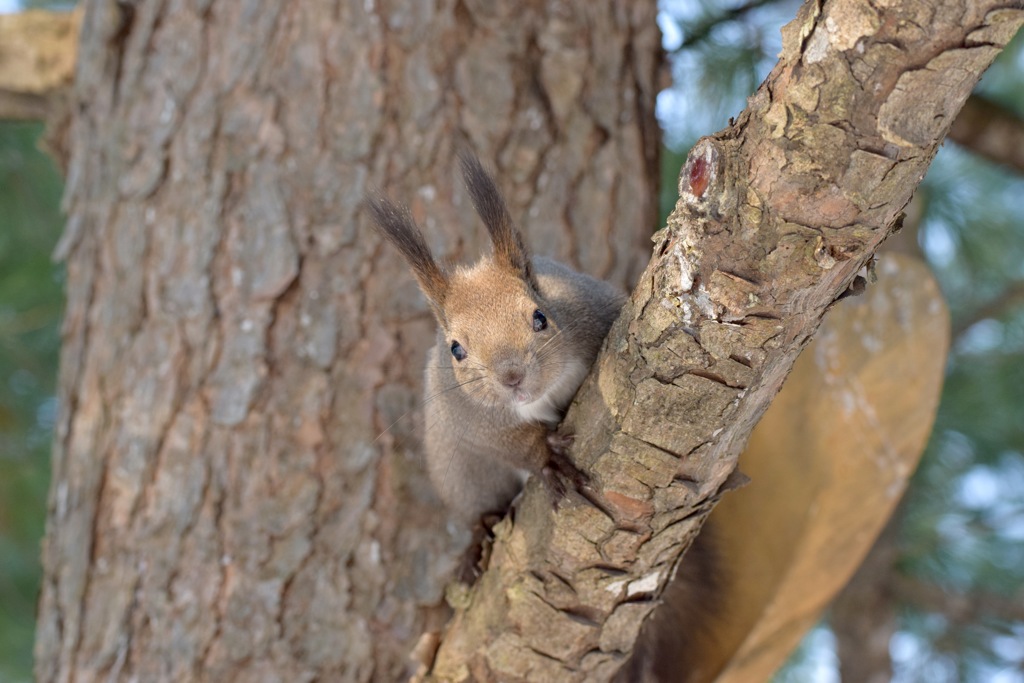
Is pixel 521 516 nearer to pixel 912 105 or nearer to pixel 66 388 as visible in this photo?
pixel 912 105

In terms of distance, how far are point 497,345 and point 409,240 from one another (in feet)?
0.73

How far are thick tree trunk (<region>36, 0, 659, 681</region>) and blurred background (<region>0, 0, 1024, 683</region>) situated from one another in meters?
0.85

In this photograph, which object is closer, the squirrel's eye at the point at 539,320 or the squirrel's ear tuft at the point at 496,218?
the squirrel's ear tuft at the point at 496,218

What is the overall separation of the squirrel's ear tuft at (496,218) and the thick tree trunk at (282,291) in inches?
14.3

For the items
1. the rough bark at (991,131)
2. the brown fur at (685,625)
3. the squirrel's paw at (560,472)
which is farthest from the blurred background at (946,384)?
the squirrel's paw at (560,472)

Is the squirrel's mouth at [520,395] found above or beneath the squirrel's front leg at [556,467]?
above

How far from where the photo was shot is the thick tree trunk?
68.2 inches

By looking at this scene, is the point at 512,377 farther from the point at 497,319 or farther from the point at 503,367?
the point at 497,319

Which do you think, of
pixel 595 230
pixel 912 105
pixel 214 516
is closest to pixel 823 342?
pixel 595 230

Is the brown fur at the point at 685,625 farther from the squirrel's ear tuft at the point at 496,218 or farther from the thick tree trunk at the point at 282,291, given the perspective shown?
the squirrel's ear tuft at the point at 496,218

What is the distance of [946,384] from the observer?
346 cm

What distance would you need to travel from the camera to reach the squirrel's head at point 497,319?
1.44 m

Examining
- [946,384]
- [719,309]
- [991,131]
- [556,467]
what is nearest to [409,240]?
[556,467]

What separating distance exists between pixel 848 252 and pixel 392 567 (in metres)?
1.14
